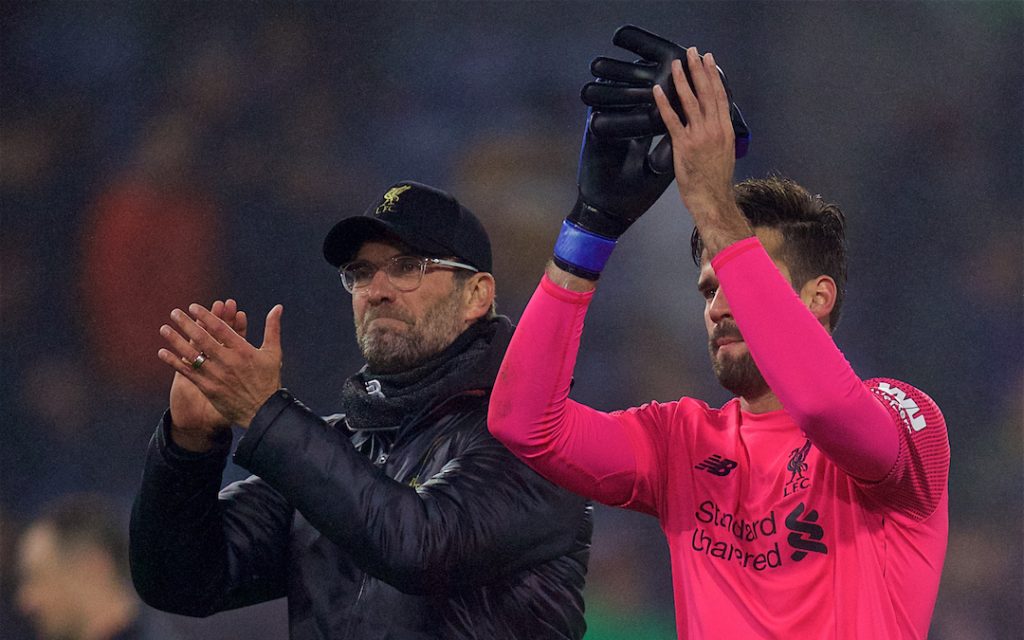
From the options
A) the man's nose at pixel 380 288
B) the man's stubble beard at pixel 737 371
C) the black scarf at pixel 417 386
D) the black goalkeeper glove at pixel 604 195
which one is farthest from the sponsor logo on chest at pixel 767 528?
the man's nose at pixel 380 288

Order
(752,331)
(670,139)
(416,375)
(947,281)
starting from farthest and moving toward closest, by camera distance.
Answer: (947,281), (416,375), (670,139), (752,331)

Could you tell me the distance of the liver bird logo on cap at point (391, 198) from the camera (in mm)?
2217

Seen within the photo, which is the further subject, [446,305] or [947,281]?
[947,281]

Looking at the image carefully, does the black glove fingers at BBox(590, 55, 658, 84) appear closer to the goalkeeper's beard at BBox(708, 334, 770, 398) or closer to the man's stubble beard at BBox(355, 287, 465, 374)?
the goalkeeper's beard at BBox(708, 334, 770, 398)

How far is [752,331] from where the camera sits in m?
1.34

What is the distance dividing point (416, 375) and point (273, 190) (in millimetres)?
1903

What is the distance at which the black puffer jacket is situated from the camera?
1.76m

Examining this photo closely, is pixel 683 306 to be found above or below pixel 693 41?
below

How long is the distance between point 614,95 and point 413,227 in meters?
0.79

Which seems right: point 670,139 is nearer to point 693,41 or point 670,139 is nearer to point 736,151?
point 736,151

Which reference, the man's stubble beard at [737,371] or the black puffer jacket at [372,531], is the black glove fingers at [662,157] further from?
the black puffer jacket at [372,531]

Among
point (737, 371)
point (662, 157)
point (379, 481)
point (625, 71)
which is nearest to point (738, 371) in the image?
point (737, 371)

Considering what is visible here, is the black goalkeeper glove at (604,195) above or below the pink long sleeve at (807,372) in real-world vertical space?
above

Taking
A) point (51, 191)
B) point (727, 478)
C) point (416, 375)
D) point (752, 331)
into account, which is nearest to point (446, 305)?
point (416, 375)
